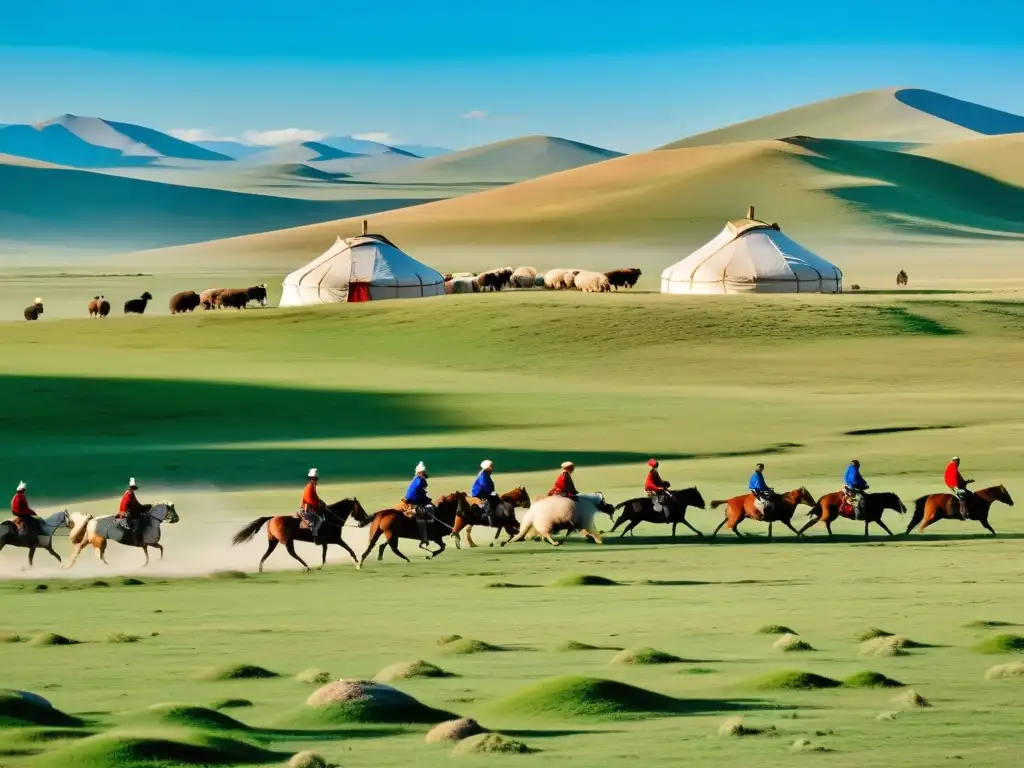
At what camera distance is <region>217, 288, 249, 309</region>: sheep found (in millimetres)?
78812

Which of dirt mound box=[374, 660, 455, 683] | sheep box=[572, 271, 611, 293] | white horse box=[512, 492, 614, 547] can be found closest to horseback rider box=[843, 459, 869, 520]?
white horse box=[512, 492, 614, 547]

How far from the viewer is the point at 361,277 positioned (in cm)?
7731

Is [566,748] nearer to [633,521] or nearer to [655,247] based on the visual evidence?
[633,521]

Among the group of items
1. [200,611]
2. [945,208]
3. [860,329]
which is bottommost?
[200,611]

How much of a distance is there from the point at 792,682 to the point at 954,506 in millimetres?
13001

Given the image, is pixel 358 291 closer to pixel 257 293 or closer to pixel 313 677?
pixel 257 293

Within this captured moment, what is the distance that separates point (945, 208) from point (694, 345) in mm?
107907

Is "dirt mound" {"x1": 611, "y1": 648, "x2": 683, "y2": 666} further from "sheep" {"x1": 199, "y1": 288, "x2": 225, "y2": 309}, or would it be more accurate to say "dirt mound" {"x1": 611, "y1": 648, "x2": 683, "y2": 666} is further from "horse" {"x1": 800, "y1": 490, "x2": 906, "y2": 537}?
"sheep" {"x1": 199, "y1": 288, "x2": 225, "y2": 309}

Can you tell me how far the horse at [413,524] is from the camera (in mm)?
24047

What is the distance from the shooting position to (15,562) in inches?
992

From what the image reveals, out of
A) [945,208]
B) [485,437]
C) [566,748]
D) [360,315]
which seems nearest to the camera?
[566,748]

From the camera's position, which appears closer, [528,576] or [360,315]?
[528,576]

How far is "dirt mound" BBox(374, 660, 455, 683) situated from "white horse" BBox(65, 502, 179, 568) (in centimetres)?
965

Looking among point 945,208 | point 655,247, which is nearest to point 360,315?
point 655,247
